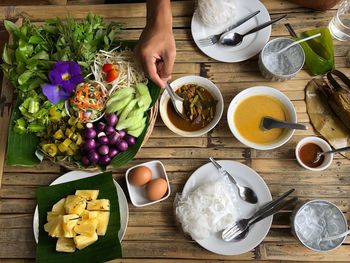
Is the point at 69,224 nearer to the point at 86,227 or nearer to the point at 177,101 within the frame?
the point at 86,227

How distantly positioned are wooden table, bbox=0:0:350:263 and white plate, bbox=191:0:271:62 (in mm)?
37

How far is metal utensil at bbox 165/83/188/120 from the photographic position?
4.88 feet

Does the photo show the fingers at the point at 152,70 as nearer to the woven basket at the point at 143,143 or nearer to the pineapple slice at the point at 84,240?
the woven basket at the point at 143,143

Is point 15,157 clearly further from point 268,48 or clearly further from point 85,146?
point 268,48

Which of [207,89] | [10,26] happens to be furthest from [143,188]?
[10,26]

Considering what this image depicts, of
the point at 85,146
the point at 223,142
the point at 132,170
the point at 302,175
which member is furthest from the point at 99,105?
the point at 302,175

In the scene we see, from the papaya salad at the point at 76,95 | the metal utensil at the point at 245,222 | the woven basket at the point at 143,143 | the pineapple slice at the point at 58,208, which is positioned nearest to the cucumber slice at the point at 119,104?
the papaya salad at the point at 76,95

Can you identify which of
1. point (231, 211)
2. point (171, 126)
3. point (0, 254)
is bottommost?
point (0, 254)

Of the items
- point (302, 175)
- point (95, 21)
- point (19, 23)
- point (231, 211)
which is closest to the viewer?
point (231, 211)

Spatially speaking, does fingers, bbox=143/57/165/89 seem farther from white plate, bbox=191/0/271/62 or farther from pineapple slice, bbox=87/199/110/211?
pineapple slice, bbox=87/199/110/211

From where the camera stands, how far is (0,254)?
142cm

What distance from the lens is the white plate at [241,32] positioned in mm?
1601

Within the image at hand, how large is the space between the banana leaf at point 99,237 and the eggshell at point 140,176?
86mm

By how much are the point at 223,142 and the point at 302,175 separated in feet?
1.17
